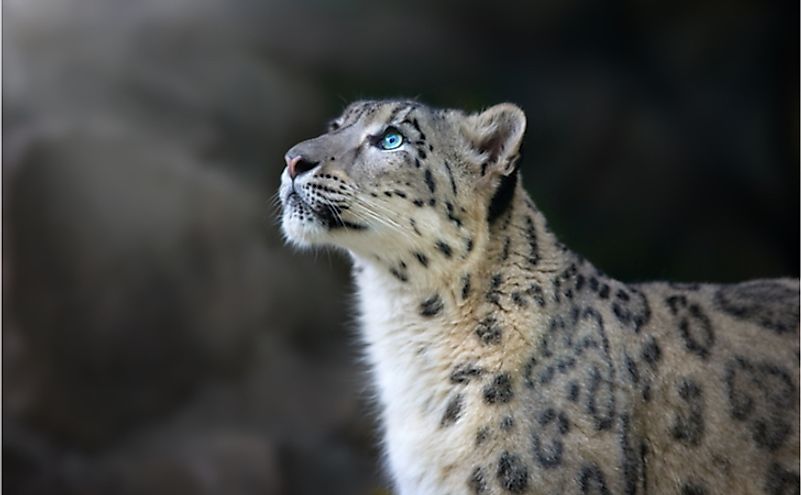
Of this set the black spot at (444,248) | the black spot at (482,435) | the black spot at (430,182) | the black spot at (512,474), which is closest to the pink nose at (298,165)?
the black spot at (430,182)

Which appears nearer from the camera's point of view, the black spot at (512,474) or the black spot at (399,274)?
the black spot at (512,474)

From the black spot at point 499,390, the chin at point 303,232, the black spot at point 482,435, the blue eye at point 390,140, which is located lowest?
the black spot at point 482,435

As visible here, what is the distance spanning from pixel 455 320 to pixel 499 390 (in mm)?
304

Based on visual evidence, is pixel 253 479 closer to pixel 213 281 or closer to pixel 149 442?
pixel 149 442

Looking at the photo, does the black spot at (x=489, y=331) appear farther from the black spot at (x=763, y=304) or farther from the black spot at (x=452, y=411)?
the black spot at (x=763, y=304)

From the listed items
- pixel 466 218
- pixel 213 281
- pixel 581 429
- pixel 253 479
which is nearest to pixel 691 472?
pixel 581 429

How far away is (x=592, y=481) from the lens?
3.44 metres

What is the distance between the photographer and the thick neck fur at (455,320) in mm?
3652

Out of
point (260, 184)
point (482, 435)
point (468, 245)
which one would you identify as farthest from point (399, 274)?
point (260, 184)

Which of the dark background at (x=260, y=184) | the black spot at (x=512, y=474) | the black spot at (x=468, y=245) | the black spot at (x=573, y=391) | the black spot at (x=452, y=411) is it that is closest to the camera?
the black spot at (x=512, y=474)

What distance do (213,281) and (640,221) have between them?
3197 mm

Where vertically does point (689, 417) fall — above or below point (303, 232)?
below

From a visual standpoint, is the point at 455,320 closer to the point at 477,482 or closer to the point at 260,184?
the point at 477,482

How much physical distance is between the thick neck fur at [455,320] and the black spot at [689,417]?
0.54 metres
